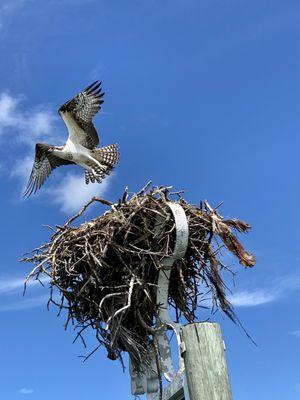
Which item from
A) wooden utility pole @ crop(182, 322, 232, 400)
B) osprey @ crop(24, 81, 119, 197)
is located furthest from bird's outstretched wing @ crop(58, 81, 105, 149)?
wooden utility pole @ crop(182, 322, 232, 400)

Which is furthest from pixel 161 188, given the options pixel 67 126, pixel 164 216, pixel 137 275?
pixel 67 126

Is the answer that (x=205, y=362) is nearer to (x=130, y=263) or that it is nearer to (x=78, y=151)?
(x=130, y=263)

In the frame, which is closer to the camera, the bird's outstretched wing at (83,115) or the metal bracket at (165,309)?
the metal bracket at (165,309)

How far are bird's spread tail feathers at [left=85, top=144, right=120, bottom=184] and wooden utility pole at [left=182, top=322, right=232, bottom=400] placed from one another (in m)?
5.64

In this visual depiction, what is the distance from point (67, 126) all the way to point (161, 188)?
14.9 feet

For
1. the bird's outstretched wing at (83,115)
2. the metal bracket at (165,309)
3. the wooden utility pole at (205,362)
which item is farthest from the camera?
the bird's outstretched wing at (83,115)

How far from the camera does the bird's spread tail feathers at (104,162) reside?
30.6ft

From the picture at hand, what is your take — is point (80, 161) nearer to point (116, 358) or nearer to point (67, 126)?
point (67, 126)

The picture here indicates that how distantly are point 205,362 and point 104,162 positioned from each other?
5.99 m

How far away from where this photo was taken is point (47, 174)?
9.57 meters

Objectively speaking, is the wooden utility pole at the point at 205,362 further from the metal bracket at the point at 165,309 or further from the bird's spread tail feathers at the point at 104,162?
the bird's spread tail feathers at the point at 104,162

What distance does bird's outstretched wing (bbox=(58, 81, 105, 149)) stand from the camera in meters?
8.95

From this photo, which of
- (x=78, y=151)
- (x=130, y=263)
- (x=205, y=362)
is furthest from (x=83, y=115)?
(x=205, y=362)

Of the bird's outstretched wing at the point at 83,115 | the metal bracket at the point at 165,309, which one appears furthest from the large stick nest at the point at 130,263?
the bird's outstretched wing at the point at 83,115
